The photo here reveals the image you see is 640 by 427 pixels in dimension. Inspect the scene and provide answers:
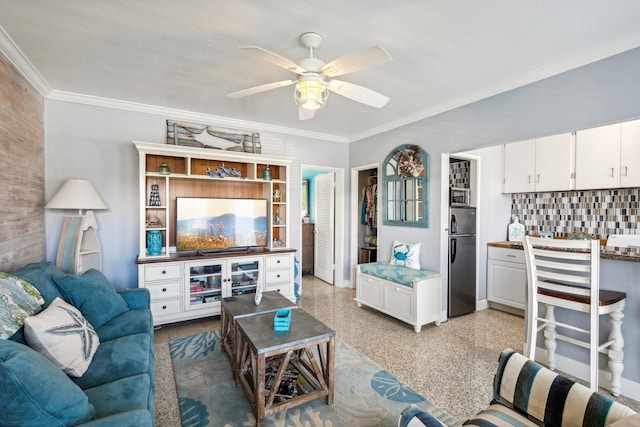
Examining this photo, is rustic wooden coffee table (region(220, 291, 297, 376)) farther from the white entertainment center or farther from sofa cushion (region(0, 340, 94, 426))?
sofa cushion (region(0, 340, 94, 426))

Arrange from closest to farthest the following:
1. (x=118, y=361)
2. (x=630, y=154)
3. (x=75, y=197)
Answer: (x=118, y=361), (x=75, y=197), (x=630, y=154)

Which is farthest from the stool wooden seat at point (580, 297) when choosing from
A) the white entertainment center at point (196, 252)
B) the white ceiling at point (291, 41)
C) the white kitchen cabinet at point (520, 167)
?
the white entertainment center at point (196, 252)

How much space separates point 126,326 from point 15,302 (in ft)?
2.42

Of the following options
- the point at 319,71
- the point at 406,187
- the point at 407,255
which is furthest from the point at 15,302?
the point at 406,187

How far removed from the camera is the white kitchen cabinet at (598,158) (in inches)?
124

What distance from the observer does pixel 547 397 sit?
4.09 ft

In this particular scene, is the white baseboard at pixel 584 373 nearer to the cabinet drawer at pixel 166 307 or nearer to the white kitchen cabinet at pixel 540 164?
the white kitchen cabinet at pixel 540 164

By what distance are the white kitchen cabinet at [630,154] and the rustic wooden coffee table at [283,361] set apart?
Answer: 3.48 metres

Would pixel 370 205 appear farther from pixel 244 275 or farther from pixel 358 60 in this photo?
pixel 358 60

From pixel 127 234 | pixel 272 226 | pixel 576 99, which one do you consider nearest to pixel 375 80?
pixel 576 99

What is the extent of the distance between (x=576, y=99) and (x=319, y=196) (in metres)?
3.91

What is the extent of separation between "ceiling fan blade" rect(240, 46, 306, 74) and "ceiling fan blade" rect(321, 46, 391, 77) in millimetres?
189

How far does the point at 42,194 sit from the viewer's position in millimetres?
3053

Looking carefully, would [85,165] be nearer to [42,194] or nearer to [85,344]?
[42,194]
